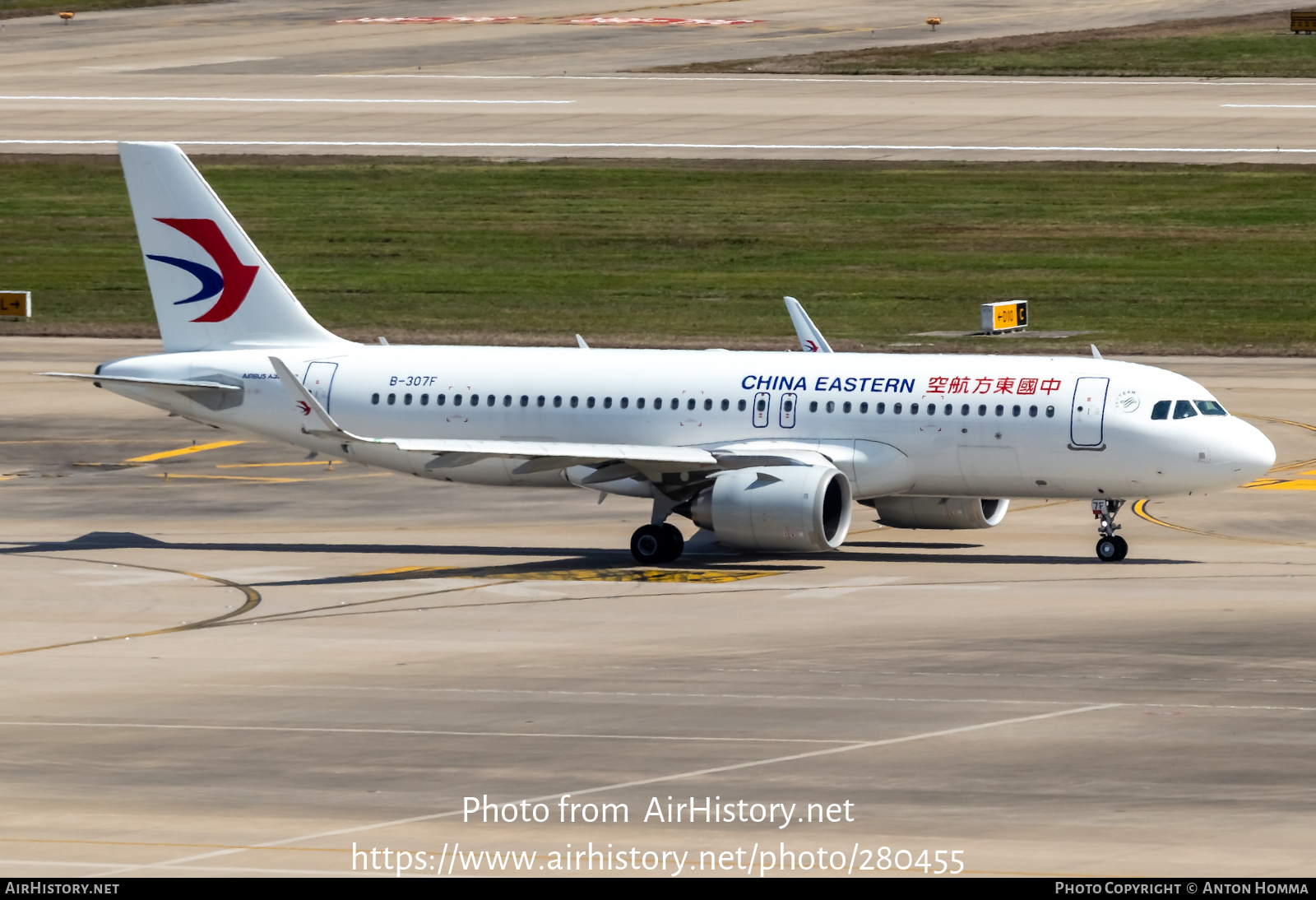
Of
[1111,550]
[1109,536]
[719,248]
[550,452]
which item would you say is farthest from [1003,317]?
[550,452]

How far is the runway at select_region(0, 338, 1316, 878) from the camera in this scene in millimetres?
24312

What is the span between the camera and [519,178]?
108062 mm

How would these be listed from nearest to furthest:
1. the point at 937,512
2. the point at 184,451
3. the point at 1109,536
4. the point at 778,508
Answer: the point at 778,508 → the point at 1109,536 → the point at 937,512 → the point at 184,451

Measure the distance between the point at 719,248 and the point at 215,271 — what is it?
4761 centimetres

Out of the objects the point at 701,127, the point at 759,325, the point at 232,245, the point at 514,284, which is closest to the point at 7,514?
the point at 232,245

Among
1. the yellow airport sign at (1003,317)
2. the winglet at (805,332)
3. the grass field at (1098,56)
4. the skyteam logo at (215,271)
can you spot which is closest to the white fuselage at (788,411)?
the skyteam logo at (215,271)

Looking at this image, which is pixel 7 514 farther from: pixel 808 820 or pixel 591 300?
pixel 591 300

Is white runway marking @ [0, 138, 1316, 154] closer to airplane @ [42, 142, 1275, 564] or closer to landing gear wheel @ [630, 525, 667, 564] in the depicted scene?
airplane @ [42, 142, 1275, 564]

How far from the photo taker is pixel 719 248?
95875mm

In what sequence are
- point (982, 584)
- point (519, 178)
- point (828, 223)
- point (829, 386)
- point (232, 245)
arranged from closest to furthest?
point (982, 584) → point (829, 386) → point (232, 245) → point (828, 223) → point (519, 178)

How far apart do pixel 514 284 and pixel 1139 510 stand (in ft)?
139

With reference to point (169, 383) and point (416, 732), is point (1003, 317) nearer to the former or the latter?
point (169, 383)

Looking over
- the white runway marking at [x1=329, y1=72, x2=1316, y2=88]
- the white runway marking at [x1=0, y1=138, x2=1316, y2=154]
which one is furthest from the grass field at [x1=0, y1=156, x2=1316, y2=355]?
the white runway marking at [x1=329, y1=72, x2=1316, y2=88]

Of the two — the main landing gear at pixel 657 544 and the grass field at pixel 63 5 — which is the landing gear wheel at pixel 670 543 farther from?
the grass field at pixel 63 5
